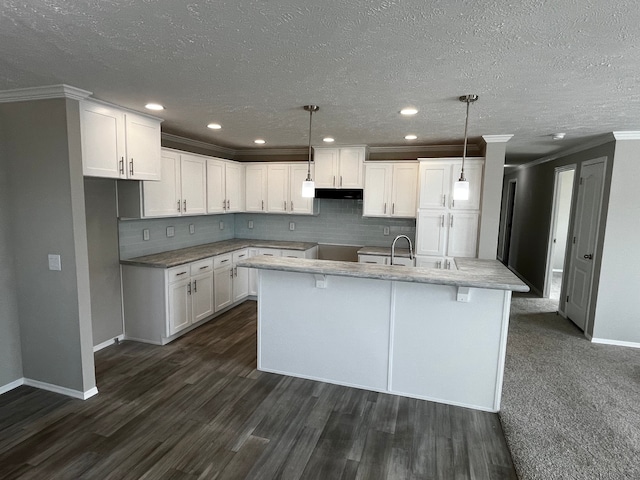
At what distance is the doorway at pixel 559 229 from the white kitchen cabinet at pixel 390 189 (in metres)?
2.31

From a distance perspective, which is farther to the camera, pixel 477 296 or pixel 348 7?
pixel 477 296

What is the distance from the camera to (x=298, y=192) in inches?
216

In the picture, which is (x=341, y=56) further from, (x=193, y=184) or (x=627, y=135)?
(x=627, y=135)

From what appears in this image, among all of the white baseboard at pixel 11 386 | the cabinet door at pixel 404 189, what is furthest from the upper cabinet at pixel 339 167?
the white baseboard at pixel 11 386

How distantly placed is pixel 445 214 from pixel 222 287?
10.2 ft

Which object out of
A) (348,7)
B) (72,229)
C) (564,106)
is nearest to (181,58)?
(348,7)

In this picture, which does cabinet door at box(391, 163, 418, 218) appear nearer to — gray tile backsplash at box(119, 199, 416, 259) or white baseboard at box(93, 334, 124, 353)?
gray tile backsplash at box(119, 199, 416, 259)

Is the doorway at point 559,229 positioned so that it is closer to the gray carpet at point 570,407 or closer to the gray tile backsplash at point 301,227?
the gray carpet at point 570,407

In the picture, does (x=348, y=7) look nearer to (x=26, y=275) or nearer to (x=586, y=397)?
(x=26, y=275)

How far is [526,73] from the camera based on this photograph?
2.09 m

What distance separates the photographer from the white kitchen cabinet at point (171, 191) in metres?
3.83

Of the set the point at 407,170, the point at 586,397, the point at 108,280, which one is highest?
the point at 407,170

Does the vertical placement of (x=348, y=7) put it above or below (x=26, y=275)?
above

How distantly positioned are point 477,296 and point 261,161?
4171 millimetres
